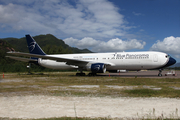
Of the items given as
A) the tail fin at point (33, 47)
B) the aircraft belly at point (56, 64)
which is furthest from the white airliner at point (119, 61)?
the tail fin at point (33, 47)

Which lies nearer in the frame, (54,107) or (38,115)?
(38,115)

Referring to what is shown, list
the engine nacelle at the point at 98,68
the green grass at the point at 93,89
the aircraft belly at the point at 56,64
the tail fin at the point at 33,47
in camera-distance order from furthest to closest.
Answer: the tail fin at the point at 33,47 < the aircraft belly at the point at 56,64 < the engine nacelle at the point at 98,68 < the green grass at the point at 93,89

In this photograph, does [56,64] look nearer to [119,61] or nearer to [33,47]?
[33,47]

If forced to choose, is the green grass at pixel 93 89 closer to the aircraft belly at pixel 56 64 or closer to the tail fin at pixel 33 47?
the aircraft belly at pixel 56 64

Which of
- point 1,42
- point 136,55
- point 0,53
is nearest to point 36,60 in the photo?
point 136,55

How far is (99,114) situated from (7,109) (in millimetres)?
2807

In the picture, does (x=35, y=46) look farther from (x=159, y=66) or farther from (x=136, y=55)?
(x=159, y=66)

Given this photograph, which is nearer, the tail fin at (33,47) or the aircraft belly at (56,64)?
the aircraft belly at (56,64)

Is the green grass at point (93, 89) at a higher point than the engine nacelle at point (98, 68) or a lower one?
lower

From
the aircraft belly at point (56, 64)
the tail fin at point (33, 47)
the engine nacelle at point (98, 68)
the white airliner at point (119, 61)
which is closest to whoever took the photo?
the engine nacelle at point (98, 68)

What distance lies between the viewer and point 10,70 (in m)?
40.9

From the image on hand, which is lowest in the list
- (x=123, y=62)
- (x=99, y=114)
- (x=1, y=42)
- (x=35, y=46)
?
(x=99, y=114)

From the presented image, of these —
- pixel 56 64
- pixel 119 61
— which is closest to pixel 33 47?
pixel 56 64

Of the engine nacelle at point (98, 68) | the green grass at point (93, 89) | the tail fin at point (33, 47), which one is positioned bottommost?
the green grass at point (93, 89)
